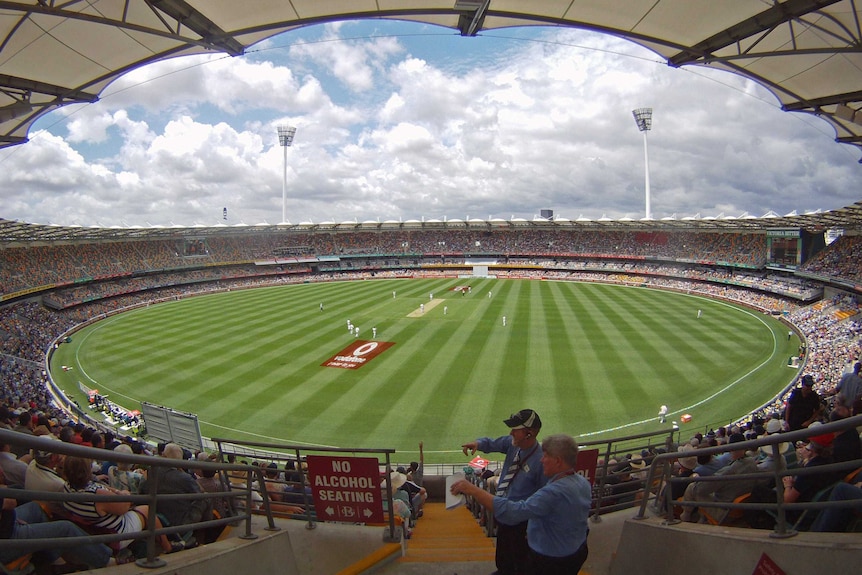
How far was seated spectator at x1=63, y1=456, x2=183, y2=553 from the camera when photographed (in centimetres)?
332

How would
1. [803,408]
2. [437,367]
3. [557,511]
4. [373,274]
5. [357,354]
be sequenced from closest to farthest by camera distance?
[557,511] → [803,408] → [437,367] → [357,354] → [373,274]

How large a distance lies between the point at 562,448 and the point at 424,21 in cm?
831

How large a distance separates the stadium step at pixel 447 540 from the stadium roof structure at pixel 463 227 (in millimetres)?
32545

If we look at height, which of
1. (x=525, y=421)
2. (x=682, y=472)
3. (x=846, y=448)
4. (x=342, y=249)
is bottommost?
(x=682, y=472)

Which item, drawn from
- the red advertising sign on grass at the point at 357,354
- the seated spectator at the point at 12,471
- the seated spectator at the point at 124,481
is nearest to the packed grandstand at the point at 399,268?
the red advertising sign on grass at the point at 357,354

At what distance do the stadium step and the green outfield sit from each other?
8.93 meters

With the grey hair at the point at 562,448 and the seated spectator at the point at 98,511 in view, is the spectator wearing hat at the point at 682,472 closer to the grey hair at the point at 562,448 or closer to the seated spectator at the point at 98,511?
the grey hair at the point at 562,448

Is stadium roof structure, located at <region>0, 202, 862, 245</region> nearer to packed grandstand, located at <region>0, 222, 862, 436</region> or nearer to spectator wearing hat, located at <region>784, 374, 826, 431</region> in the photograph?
packed grandstand, located at <region>0, 222, 862, 436</region>

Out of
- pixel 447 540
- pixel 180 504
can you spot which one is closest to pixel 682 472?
pixel 447 540

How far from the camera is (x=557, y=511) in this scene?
9.92 ft

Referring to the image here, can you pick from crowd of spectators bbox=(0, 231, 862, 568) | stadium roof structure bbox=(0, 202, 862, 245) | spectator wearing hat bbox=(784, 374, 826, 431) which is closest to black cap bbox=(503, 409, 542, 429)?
crowd of spectators bbox=(0, 231, 862, 568)

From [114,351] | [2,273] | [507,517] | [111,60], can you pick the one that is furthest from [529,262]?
[507,517]

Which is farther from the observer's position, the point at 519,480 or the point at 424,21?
the point at 424,21

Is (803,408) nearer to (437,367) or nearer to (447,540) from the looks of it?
(447,540)
